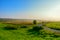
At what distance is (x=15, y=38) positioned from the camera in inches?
476

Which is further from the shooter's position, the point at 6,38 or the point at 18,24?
the point at 18,24

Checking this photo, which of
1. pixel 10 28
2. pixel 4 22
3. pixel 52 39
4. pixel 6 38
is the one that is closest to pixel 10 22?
pixel 4 22

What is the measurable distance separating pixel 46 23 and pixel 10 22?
640cm

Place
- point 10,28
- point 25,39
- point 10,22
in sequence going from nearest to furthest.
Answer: point 25,39 < point 10,28 < point 10,22

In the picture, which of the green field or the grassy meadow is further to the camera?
the grassy meadow

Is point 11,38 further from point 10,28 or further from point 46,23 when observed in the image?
point 46,23

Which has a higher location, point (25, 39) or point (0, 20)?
point (0, 20)

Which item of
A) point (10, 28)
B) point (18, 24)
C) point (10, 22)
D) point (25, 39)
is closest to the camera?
point (25, 39)

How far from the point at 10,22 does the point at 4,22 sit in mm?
1238

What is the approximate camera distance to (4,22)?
2072 cm

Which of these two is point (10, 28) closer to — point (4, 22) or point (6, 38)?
point (4, 22)

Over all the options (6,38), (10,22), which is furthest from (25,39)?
(10,22)

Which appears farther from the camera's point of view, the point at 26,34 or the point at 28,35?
the point at 26,34

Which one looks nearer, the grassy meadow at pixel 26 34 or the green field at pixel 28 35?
the green field at pixel 28 35
